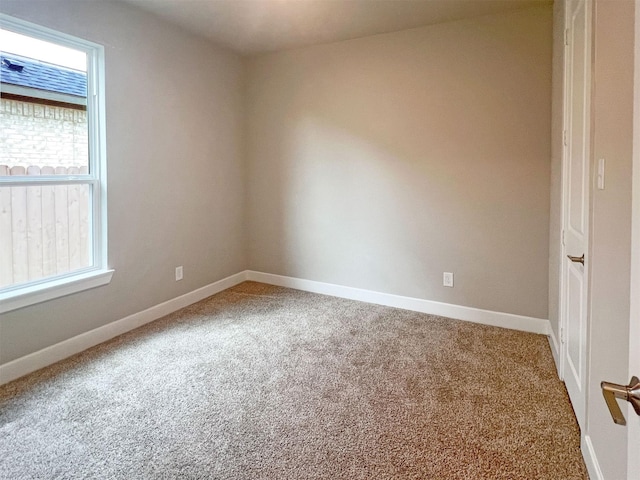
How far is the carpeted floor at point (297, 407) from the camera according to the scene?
1702 millimetres

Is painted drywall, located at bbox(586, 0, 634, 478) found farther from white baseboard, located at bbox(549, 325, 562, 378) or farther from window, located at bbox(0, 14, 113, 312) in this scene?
window, located at bbox(0, 14, 113, 312)

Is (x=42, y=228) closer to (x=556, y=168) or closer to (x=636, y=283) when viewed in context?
(x=636, y=283)

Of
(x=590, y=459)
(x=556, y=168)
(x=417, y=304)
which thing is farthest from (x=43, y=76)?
(x=590, y=459)

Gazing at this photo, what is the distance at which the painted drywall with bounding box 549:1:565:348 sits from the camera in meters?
2.56

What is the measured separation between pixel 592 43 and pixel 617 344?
1.25m

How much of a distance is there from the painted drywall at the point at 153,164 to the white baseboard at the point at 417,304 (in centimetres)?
66

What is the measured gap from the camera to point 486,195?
3273 millimetres

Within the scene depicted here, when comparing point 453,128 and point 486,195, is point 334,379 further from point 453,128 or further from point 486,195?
point 453,128

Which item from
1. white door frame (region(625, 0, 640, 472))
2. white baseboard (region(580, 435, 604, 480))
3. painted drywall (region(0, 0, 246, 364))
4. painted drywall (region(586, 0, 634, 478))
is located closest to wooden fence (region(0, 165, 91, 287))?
painted drywall (region(0, 0, 246, 364))

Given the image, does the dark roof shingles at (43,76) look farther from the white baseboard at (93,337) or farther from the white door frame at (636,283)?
the white door frame at (636,283)

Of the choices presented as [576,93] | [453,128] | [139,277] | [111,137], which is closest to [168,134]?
[111,137]

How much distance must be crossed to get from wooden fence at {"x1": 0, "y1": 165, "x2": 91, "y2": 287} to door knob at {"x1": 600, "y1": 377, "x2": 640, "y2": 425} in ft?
10.0

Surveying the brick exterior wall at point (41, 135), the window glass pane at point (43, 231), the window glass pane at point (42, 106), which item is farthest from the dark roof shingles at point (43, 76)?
the window glass pane at point (43, 231)

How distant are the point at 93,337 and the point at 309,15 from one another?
3.04 metres
